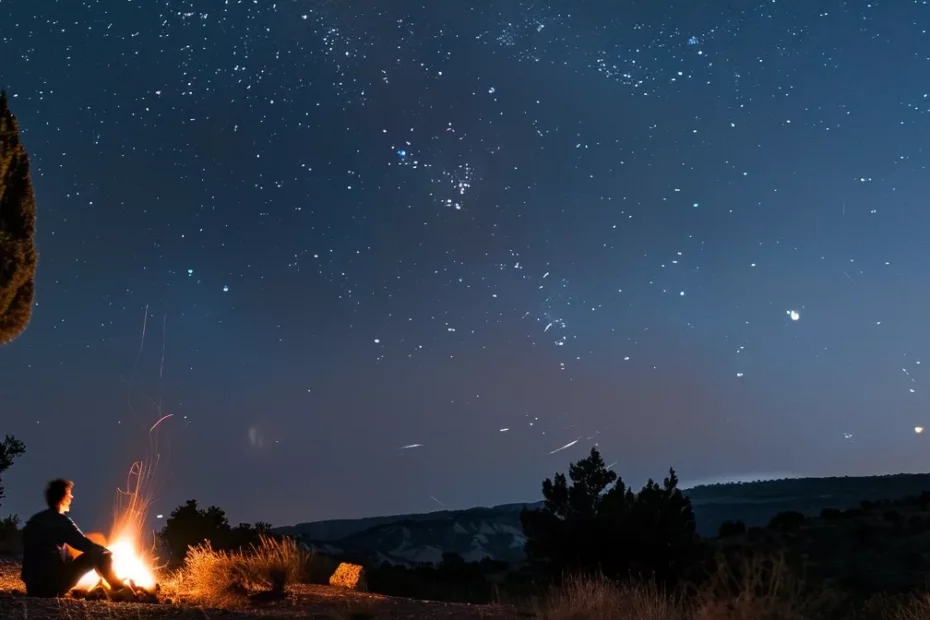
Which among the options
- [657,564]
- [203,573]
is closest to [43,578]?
[203,573]

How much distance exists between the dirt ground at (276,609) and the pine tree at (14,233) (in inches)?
168

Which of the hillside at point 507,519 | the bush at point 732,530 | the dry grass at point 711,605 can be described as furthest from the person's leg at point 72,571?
the hillside at point 507,519

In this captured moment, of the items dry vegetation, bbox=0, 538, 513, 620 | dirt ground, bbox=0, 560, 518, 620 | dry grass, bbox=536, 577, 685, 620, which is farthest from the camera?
dry grass, bbox=536, 577, 685, 620

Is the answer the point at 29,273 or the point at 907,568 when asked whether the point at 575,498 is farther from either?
the point at 29,273

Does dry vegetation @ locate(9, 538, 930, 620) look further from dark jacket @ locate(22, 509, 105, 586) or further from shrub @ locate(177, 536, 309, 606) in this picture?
dark jacket @ locate(22, 509, 105, 586)

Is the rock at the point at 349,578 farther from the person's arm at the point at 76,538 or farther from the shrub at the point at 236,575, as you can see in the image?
the person's arm at the point at 76,538

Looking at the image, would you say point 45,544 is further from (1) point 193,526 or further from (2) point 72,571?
(1) point 193,526

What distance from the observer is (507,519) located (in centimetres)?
11019

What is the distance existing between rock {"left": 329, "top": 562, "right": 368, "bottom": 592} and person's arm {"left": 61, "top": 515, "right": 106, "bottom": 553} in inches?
193

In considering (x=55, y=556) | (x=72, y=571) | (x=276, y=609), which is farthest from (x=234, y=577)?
(x=55, y=556)

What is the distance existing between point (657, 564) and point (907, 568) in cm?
1341

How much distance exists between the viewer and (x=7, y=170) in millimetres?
13422

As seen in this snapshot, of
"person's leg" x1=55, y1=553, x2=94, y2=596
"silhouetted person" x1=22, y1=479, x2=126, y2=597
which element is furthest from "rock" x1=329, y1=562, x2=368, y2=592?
"person's leg" x1=55, y1=553, x2=94, y2=596

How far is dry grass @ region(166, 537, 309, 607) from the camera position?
10.6 m
